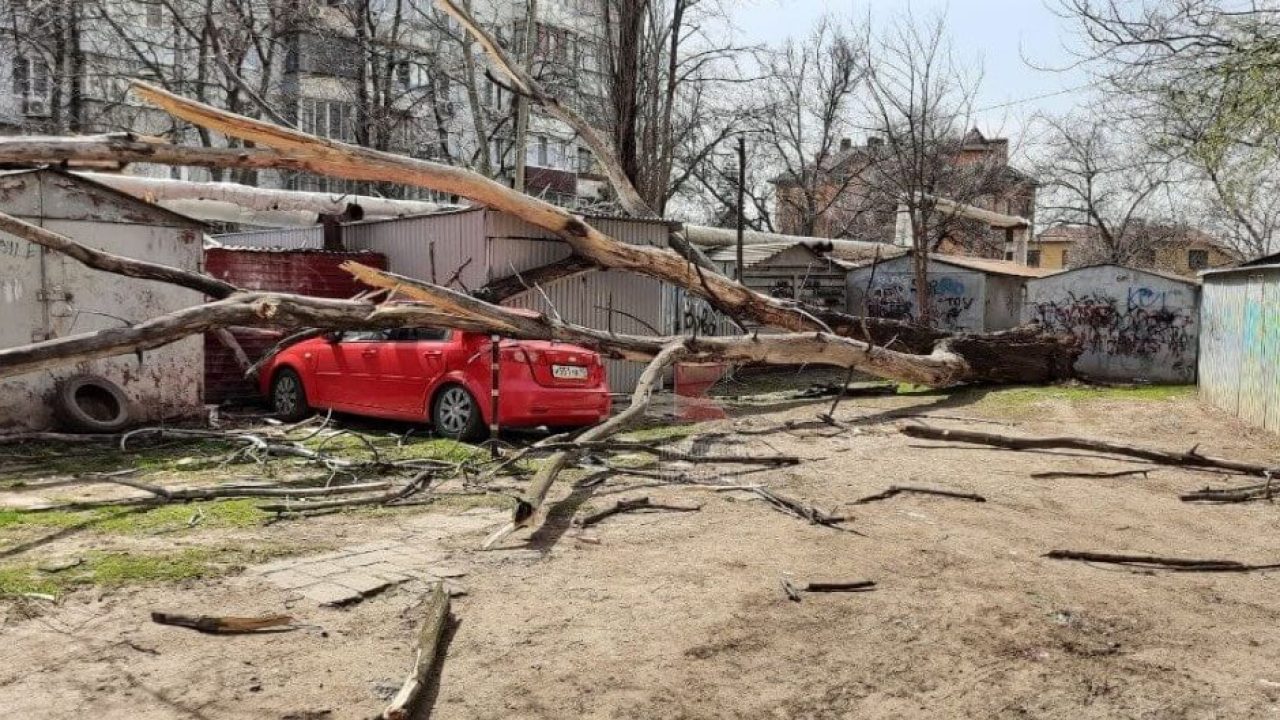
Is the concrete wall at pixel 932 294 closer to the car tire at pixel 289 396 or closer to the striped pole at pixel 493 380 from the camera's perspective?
the car tire at pixel 289 396

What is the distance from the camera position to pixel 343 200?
54.0ft

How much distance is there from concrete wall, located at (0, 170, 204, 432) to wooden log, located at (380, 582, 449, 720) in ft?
23.0

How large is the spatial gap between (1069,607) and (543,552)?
9.89 feet

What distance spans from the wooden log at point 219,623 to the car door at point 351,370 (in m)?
6.85

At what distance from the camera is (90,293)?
10.7 metres

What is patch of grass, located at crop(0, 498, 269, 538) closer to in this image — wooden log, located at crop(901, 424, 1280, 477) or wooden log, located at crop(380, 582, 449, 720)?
wooden log, located at crop(380, 582, 449, 720)

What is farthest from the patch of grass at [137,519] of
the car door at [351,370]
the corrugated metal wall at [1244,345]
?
the corrugated metal wall at [1244,345]

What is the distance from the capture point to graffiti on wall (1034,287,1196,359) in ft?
67.8

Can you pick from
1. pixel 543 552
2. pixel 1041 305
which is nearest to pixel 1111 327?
pixel 1041 305

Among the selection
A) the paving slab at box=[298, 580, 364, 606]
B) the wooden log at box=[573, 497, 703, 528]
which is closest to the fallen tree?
the wooden log at box=[573, 497, 703, 528]

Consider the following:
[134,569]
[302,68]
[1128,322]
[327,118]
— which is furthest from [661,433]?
[302,68]

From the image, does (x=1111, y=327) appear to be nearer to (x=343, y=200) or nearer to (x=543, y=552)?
(x=343, y=200)

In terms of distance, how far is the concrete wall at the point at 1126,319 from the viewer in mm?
20641

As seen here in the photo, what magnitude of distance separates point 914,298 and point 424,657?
22602 mm
